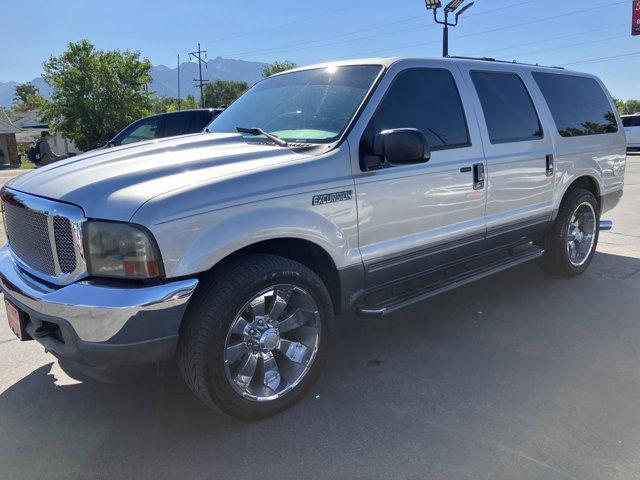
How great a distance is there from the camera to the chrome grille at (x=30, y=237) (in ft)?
8.91

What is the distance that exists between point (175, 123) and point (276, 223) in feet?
25.2

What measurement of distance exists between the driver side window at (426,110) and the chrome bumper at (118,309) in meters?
1.49

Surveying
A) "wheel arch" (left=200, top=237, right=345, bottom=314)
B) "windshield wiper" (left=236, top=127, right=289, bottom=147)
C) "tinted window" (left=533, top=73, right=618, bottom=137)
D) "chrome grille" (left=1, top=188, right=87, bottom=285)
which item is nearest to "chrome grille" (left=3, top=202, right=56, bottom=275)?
"chrome grille" (left=1, top=188, right=87, bottom=285)

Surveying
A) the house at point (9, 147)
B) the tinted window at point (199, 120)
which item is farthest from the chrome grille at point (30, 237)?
the house at point (9, 147)

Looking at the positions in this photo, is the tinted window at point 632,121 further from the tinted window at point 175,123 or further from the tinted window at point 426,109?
the tinted window at point 426,109

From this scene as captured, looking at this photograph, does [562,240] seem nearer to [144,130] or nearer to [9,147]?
[144,130]

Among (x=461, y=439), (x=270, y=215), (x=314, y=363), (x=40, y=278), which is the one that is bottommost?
(x=461, y=439)

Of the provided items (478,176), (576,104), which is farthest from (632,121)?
(478,176)

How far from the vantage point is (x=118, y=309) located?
7.80 feet

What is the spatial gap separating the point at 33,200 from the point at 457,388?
260 cm

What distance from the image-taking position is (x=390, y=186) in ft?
10.9

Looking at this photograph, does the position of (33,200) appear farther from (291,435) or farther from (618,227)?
(618,227)

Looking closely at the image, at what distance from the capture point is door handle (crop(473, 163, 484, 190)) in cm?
394

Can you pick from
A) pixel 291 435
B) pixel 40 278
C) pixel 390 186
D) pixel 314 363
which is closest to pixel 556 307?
pixel 390 186
